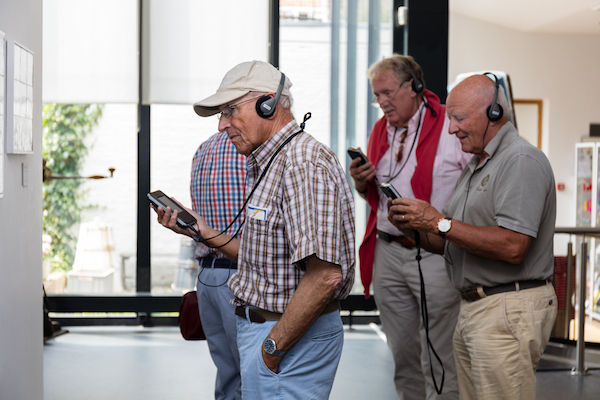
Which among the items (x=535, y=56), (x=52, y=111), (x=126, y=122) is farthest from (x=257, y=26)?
(x=535, y=56)

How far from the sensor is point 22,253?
302 cm

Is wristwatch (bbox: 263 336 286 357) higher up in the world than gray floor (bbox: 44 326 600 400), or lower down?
higher up

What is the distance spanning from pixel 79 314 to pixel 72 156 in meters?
1.25

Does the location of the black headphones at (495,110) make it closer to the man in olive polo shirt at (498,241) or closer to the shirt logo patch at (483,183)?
the man in olive polo shirt at (498,241)

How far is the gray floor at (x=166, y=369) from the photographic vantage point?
4117 mm

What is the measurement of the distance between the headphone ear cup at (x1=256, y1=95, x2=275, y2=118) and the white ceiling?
25.0ft

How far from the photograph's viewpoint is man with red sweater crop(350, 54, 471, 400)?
3.05 metres

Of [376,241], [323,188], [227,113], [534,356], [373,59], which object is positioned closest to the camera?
[323,188]

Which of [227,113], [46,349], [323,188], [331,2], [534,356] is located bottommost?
[46,349]

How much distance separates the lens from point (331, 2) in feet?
18.7

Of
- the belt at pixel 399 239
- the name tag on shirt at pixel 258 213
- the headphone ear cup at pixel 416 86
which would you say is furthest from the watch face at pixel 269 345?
the headphone ear cup at pixel 416 86

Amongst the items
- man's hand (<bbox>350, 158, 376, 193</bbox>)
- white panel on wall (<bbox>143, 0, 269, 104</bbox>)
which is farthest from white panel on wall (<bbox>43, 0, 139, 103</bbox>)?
man's hand (<bbox>350, 158, 376, 193</bbox>)

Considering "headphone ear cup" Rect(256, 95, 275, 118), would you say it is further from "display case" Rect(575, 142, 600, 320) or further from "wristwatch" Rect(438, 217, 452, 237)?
"display case" Rect(575, 142, 600, 320)

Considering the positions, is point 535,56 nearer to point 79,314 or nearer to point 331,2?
point 331,2
